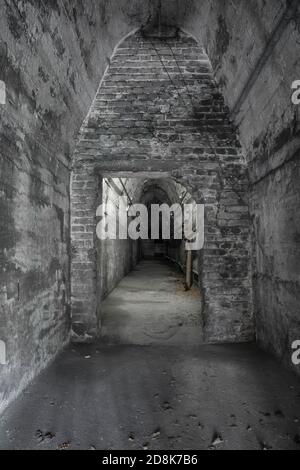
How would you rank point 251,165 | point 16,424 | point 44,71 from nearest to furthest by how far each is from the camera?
point 16,424, point 44,71, point 251,165

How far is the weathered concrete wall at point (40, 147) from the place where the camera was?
2.36m

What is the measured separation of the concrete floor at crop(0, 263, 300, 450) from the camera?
2105 millimetres

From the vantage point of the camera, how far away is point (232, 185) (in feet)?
13.0

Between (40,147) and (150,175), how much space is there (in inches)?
63.4

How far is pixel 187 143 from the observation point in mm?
3947

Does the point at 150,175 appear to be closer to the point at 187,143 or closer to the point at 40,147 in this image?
the point at 187,143

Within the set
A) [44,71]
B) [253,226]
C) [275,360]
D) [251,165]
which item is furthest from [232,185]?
[44,71]

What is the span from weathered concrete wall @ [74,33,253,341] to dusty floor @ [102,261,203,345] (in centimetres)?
49

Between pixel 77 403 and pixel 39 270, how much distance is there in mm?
1355

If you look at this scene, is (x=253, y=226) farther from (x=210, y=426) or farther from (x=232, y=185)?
(x=210, y=426)

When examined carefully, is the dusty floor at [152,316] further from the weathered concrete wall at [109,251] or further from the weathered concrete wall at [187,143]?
the weathered concrete wall at [187,143]

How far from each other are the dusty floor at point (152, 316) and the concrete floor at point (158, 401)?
0.60 ft

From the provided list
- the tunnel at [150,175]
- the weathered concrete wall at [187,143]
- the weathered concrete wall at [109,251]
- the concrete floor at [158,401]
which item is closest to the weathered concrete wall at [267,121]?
the tunnel at [150,175]

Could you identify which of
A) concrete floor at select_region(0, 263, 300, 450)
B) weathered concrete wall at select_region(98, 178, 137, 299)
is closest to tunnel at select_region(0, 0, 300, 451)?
concrete floor at select_region(0, 263, 300, 450)
